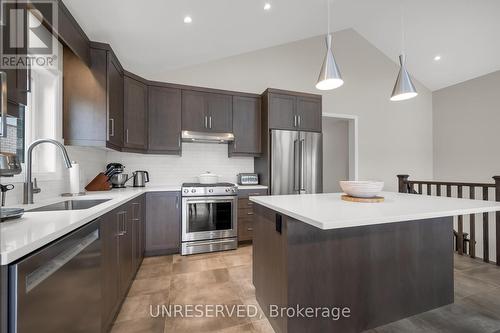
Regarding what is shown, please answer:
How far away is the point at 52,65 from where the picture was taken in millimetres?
1985

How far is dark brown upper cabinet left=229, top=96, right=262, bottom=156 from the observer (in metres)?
3.49

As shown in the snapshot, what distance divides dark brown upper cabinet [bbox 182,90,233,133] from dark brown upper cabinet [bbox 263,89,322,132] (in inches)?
25.7

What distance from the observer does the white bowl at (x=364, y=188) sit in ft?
5.02

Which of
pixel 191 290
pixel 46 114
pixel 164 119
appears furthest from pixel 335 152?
pixel 46 114

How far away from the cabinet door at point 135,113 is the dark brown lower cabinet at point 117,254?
989 mm

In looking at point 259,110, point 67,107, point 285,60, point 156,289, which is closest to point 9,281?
point 156,289

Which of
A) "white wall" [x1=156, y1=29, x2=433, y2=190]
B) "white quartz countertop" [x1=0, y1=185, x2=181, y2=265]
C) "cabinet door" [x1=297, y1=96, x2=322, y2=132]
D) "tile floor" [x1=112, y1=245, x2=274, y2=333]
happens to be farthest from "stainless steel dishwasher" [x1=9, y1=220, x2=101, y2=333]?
"cabinet door" [x1=297, y1=96, x2=322, y2=132]

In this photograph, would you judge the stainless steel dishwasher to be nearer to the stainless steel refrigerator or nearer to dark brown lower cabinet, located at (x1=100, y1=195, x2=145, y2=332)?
dark brown lower cabinet, located at (x1=100, y1=195, x2=145, y2=332)

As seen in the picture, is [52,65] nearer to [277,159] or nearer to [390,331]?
[277,159]

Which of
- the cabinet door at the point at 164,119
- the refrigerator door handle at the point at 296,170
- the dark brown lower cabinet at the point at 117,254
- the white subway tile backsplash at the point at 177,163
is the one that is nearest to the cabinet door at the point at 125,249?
the dark brown lower cabinet at the point at 117,254

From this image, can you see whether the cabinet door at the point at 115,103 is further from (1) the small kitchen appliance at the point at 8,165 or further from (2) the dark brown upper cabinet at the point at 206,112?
(1) the small kitchen appliance at the point at 8,165

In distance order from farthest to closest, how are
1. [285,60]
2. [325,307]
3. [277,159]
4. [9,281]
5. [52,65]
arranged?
[285,60] < [277,159] < [52,65] < [325,307] < [9,281]

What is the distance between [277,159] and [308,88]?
182cm

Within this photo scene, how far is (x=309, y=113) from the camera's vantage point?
12.1 ft
